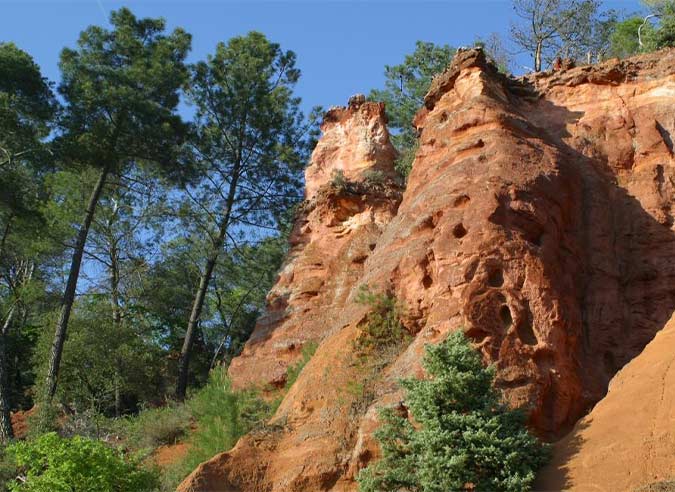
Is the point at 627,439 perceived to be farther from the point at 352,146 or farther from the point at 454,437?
the point at 352,146

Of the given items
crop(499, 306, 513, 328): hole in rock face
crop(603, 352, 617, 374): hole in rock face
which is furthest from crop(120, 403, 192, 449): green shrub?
crop(603, 352, 617, 374): hole in rock face

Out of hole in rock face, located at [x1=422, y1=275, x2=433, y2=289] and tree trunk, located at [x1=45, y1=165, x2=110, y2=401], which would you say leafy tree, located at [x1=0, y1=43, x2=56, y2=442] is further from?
hole in rock face, located at [x1=422, y1=275, x2=433, y2=289]

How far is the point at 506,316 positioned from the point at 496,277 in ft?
2.69

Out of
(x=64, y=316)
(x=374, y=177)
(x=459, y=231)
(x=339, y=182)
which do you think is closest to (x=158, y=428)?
(x=64, y=316)

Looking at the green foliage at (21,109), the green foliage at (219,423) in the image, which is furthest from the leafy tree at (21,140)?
the green foliage at (219,423)

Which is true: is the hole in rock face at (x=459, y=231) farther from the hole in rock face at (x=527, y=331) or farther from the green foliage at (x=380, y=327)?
the hole in rock face at (x=527, y=331)

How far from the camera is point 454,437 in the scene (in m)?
11.0

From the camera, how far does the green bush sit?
10.7 metres

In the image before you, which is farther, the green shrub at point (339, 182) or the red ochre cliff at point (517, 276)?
the green shrub at point (339, 182)

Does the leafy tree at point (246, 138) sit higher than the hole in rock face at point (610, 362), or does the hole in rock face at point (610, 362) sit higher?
the leafy tree at point (246, 138)

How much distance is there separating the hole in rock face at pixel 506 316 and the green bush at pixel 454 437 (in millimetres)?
1620

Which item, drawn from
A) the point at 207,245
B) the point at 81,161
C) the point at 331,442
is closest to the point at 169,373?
the point at 207,245

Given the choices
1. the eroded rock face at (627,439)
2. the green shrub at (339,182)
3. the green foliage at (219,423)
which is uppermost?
the green shrub at (339,182)

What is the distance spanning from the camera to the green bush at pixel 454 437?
10703 mm
